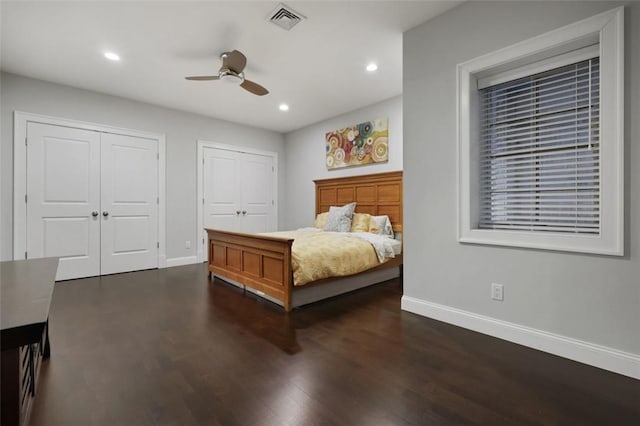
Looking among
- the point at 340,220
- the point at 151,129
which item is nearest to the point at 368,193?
the point at 340,220

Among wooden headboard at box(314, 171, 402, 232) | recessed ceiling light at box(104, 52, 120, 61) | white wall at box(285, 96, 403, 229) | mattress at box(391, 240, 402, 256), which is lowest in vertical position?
mattress at box(391, 240, 402, 256)

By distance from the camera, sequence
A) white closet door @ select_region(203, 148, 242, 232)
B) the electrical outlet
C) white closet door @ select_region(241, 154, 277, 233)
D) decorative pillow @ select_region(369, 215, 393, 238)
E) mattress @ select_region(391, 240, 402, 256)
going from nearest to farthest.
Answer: the electrical outlet
mattress @ select_region(391, 240, 402, 256)
decorative pillow @ select_region(369, 215, 393, 238)
white closet door @ select_region(203, 148, 242, 232)
white closet door @ select_region(241, 154, 277, 233)

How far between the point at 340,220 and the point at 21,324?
3865 millimetres

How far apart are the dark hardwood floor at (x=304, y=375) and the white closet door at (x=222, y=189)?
2835mm

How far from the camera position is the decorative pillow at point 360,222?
4.40m

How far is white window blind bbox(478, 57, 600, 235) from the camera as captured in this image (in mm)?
1937

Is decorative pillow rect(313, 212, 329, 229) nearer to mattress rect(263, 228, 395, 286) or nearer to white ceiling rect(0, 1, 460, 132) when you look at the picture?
Answer: mattress rect(263, 228, 395, 286)

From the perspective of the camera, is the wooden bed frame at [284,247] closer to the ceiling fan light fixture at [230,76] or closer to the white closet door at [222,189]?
the white closet door at [222,189]

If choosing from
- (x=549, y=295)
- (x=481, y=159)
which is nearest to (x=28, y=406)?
(x=549, y=295)

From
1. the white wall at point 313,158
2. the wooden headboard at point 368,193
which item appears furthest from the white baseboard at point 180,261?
the wooden headboard at point 368,193

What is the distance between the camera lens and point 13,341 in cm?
76

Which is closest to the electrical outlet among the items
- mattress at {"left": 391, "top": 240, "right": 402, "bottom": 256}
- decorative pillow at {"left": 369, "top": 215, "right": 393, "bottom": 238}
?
mattress at {"left": 391, "top": 240, "right": 402, "bottom": 256}

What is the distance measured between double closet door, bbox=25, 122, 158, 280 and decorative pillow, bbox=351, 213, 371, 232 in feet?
10.5

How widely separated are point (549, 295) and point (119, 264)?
5220 mm
